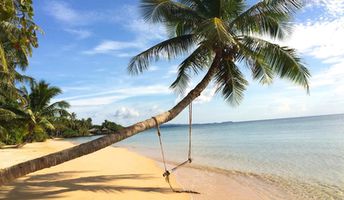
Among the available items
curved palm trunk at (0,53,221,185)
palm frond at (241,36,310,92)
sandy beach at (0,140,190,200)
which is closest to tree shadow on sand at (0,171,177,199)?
sandy beach at (0,140,190,200)

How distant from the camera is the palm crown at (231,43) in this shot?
27.6ft

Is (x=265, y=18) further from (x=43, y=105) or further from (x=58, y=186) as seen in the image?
(x=43, y=105)

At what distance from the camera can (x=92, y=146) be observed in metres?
5.77

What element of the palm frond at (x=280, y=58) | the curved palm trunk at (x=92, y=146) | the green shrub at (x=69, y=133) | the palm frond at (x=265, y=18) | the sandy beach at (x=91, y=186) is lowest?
the sandy beach at (x=91, y=186)

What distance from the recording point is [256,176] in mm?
11203

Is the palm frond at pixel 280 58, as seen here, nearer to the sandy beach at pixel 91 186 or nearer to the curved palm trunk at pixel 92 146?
the curved palm trunk at pixel 92 146

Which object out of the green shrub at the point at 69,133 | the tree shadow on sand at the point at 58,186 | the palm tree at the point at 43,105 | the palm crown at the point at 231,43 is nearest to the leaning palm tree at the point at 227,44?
the palm crown at the point at 231,43

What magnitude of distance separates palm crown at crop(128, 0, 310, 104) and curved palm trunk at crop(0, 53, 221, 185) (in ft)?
2.36

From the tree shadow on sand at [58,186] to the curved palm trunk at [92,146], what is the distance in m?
1.95

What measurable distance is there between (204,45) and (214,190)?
3.57 meters

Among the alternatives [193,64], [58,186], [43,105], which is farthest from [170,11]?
[43,105]

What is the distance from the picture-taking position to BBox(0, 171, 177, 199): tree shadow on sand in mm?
7379

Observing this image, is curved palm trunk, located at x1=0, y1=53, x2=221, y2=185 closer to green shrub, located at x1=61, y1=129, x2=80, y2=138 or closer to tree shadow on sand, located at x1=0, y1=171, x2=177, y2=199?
tree shadow on sand, located at x1=0, y1=171, x2=177, y2=199

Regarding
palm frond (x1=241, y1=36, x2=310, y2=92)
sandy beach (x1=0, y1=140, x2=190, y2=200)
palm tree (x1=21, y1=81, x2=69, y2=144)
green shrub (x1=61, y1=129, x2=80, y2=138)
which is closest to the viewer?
sandy beach (x1=0, y1=140, x2=190, y2=200)
